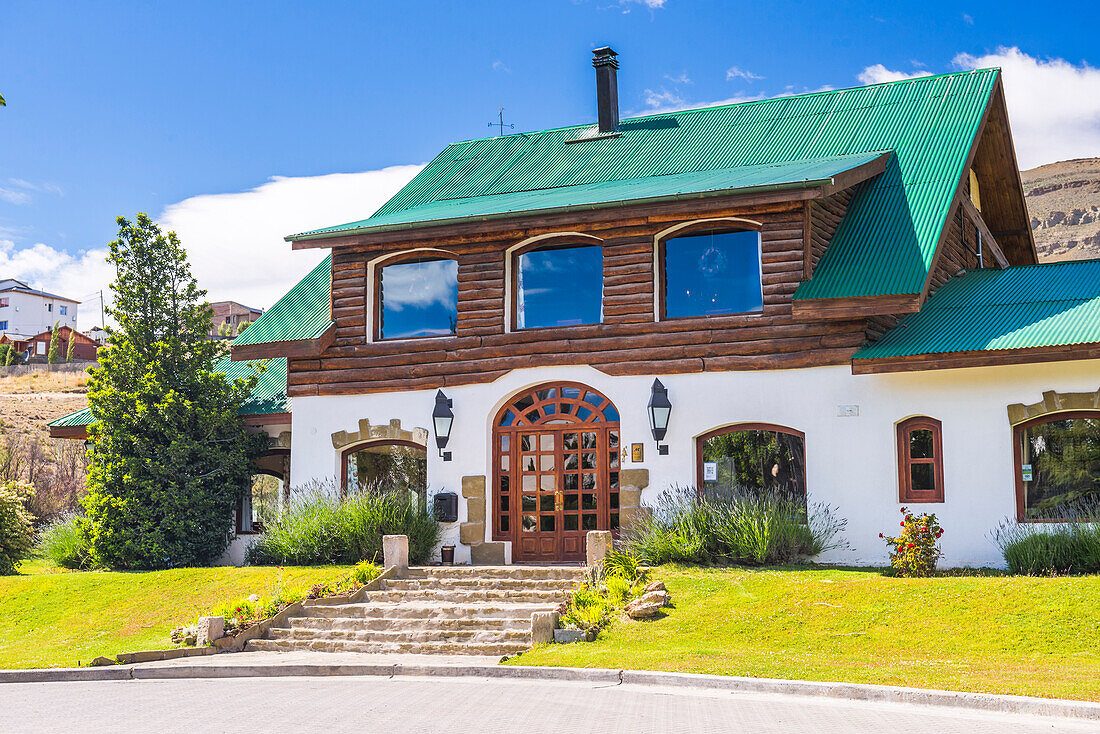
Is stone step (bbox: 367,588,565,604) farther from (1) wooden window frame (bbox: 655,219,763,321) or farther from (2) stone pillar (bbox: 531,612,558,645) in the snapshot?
(1) wooden window frame (bbox: 655,219,763,321)

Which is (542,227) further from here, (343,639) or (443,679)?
(443,679)

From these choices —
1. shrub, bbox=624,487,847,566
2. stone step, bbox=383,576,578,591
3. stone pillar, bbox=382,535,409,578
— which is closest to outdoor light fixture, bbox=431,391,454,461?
stone pillar, bbox=382,535,409,578

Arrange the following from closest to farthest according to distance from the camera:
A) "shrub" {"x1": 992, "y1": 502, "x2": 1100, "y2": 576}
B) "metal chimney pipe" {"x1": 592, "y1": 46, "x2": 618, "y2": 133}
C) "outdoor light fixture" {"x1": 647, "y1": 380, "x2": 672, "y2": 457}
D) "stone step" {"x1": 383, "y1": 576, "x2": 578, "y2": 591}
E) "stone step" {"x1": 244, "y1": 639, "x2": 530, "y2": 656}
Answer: "stone step" {"x1": 244, "y1": 639, "x2": 530, "y2": 656} < "shrub" {"x1": 992, "y1": 502, "x2": 1100, "y2": 576} < "stone step" {"x1": 383, "y1": 576, "x2": 578, "y2": 591} < "outdoor light fixture" {"x1": 647, "y1": 380, "x2": 672, "y2": 457} < "metal chimney pipe" {"x1": 592, "y1": 46, "x2": 618, "y2": 133}

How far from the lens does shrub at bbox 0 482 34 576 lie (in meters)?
20.7

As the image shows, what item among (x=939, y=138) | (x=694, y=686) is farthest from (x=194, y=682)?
(x=939, y=138)

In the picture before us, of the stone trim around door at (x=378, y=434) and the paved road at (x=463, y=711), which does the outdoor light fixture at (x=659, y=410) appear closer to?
the stone trim around door at (x=378, y=434)

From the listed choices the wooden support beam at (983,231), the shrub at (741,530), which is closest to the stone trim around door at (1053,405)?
the shrub at (741,530)

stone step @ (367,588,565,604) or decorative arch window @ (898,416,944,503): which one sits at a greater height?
decorative arch window @ (898,416,944,503)

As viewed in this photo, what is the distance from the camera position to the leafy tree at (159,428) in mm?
20078

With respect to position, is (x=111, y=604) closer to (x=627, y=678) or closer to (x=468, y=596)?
(x=468, y=596)

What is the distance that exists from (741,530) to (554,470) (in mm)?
3722

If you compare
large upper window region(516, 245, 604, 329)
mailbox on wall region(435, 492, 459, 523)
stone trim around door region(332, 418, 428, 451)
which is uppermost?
large upper window region(516, 245, 604, 329)

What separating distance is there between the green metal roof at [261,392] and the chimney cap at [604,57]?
9084mm

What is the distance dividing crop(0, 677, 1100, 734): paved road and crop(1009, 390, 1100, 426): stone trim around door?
7523mm
